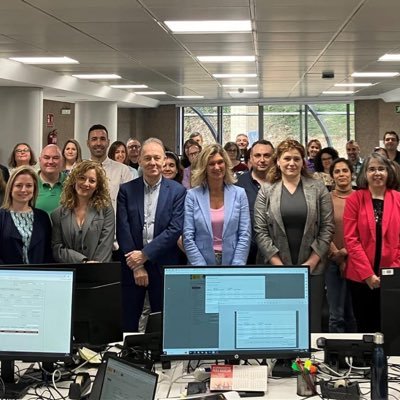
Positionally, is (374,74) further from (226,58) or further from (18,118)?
(18,118)

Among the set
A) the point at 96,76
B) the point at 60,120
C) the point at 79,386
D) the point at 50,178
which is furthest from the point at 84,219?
the point at 60,120

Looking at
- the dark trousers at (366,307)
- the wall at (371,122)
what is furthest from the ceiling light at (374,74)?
the dark trousers at (366,307)

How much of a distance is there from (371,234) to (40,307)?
7.85ft

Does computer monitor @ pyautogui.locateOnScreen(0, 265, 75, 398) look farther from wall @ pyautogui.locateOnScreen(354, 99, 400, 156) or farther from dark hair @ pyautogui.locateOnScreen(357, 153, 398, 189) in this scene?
wall @ pyautogui.locateOnScreen(354, 99, 400, 156)

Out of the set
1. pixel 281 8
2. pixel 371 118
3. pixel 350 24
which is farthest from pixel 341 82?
pixel 281 8

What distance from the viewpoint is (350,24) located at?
569cm

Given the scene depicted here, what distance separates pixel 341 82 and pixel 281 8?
6780 mm

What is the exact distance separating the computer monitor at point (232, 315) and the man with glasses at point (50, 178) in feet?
7.43

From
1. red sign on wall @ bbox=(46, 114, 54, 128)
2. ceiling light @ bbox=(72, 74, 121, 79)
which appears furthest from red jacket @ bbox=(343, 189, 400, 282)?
red sign on wall @ bbox=(46, 114, 54, 128)

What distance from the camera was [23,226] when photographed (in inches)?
149

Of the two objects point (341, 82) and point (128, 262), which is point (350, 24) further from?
point (341, 82)

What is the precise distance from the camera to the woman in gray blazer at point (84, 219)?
3.82 m

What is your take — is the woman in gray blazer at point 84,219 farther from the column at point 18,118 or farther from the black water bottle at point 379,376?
the column at point 18,118

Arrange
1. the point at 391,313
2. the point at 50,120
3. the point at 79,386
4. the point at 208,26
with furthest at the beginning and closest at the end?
1. the point at 50,120
2. the point at 208,26
3. the point at 391,313
4. the point at 79,386
